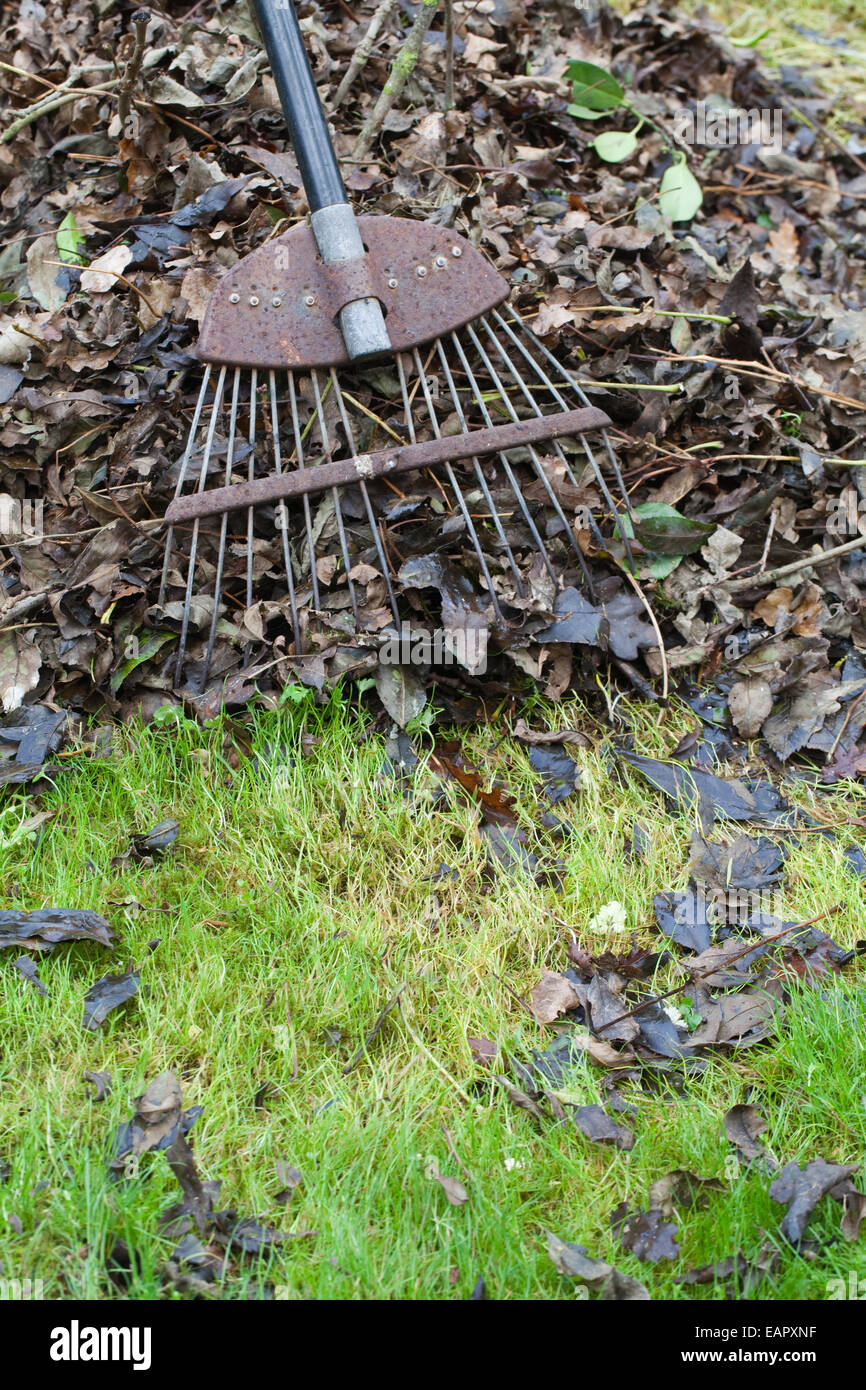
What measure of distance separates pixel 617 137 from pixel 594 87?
0.65ft

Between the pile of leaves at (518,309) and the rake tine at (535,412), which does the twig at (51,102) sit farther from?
the rake tine at (535,412)

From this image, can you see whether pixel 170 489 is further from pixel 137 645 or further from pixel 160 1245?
pixel 160 1245

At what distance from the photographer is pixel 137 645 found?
2.69 meters

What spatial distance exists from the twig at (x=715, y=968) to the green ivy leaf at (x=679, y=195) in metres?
2.42

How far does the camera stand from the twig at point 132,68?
10.00 ft

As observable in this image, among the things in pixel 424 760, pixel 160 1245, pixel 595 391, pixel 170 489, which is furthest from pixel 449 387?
pixel 160 1245

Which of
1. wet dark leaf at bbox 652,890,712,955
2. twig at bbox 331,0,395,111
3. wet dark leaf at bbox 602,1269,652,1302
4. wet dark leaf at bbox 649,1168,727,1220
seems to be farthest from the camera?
twig at bbox 331,0,395,111

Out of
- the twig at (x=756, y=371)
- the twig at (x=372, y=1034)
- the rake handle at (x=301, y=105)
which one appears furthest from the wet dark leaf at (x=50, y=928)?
the twig at (x=756, y=371)

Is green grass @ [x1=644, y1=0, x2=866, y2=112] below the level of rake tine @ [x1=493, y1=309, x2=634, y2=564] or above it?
above

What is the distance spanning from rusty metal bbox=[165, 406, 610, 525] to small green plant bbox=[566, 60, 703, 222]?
4.18 feet

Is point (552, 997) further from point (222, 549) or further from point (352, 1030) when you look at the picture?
point (222, 549)

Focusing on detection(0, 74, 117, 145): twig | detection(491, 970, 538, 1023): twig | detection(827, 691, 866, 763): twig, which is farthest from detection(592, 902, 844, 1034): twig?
detection(0, 74, 117, 145): twig

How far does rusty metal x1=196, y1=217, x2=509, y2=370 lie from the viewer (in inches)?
109

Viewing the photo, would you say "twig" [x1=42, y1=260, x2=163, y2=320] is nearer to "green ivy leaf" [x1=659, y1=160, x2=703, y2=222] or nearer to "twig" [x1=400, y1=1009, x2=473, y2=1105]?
"green ivy leaf" [x1=659, y1=160, x2=703, y2=222]
